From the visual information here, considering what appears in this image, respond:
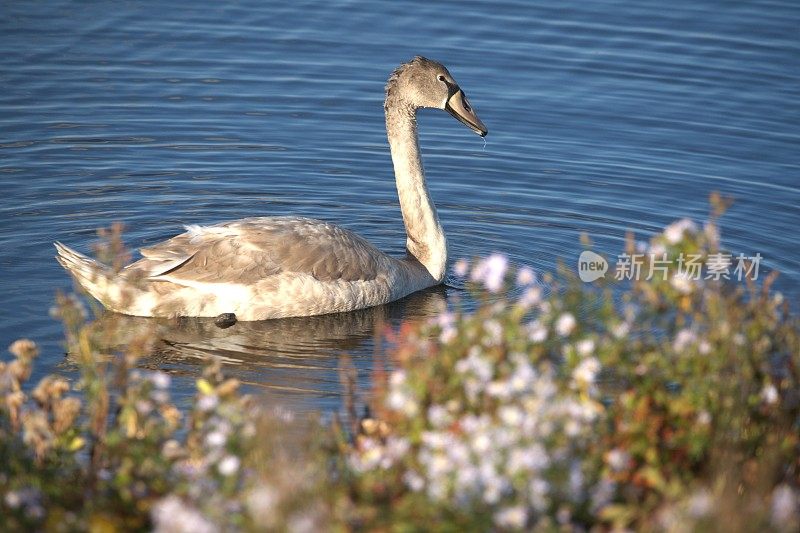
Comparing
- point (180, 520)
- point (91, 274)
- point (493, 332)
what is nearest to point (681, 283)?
point (493, 332)

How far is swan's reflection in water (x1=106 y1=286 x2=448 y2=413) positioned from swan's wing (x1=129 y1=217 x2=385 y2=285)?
34 centimetres

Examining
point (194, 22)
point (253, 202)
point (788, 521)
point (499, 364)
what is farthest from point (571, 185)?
point (788, 521)

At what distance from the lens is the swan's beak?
10.6m

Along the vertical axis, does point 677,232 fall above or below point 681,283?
above

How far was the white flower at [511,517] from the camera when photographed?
435 centimetres

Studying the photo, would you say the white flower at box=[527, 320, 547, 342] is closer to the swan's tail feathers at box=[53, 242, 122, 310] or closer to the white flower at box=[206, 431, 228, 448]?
the white flower at box=[206, 431, 228, 448]

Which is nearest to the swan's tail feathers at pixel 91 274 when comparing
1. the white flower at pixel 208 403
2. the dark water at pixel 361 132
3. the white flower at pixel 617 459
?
the dark water at pixel 361 132

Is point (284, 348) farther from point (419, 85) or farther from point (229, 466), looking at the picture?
point (229, 466)

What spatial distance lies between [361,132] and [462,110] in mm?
2864

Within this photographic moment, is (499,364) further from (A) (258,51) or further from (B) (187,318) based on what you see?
(A) (258,51)

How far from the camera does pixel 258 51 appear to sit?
1537cm

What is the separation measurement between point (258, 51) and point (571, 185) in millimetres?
4874

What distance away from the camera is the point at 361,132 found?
526 inches

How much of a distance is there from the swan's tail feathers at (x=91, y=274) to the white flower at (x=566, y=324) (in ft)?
14.3
